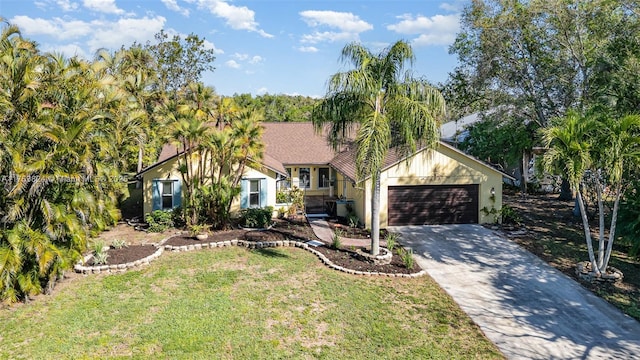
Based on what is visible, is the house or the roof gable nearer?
the roof gable

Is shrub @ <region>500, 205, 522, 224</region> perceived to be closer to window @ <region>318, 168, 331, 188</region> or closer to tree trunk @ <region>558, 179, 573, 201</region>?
tree trunk @ <region>558, 179, 573, 201</region>

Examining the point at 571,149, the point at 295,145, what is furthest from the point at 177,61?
the point at 571,149

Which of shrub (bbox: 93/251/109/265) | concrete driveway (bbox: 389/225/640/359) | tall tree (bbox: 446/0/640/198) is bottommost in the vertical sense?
concrete driveway (bbox: 389/225/640/359)

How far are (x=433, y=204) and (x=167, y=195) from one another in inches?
499

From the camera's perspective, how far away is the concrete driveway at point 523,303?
925cm

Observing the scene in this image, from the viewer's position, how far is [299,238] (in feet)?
55.5

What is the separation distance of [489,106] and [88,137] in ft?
66.1

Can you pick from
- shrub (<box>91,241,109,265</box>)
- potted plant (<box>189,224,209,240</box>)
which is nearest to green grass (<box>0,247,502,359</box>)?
shrub (<box>91,241,109,265</box>)

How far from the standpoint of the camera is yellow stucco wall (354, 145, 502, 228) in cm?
1886

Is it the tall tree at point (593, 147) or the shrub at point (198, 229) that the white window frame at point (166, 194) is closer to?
the shrub at point (198, 229)

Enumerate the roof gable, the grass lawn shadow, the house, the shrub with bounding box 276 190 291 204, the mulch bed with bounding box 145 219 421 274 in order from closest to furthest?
the mulch bed with bounding box 145 219 421 274 < the grass lawn shadow < the roof gable < the house < the shrub with bounding box 276 190 291 204

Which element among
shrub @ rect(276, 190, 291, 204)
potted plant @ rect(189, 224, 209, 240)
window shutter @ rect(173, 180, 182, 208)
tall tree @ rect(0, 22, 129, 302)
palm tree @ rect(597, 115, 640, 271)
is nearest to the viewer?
tall tree @ rect(0, 22, 129, 302)

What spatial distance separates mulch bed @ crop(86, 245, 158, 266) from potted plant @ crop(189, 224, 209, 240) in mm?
1780

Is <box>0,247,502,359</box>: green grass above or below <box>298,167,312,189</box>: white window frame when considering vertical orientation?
below
